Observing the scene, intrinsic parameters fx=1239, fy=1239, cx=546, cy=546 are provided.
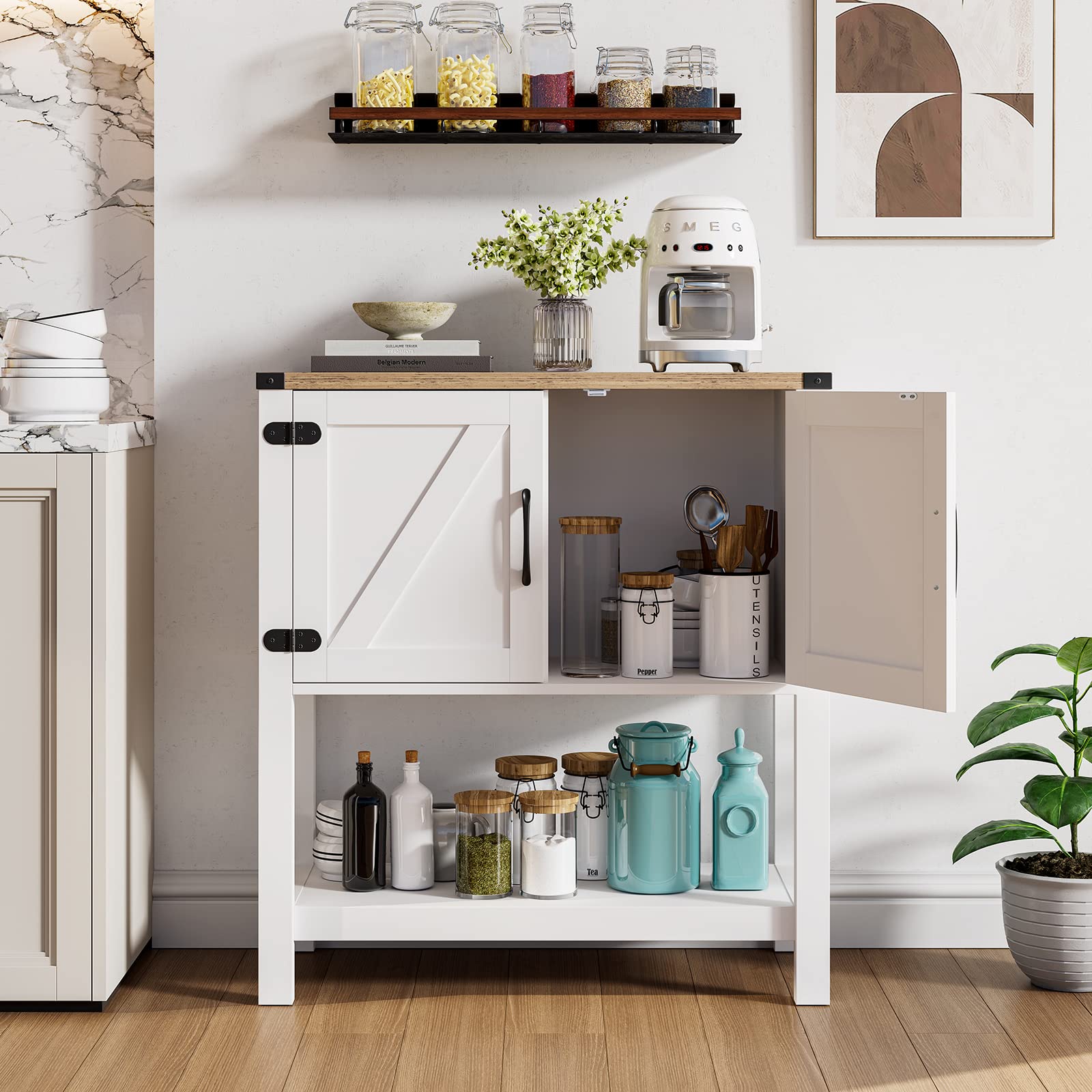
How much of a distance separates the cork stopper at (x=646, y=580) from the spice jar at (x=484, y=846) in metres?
0.48

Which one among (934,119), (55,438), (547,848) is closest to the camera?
(55,438)

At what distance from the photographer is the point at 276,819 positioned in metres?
2.32

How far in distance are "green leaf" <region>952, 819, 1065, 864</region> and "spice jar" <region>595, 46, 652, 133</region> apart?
1.54m

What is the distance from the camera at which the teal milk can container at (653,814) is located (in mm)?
2379

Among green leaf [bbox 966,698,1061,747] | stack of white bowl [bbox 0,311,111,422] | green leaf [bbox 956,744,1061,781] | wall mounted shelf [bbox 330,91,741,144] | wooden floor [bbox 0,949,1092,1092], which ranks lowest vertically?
wooden floor [bbox 0,949,1092,1092]

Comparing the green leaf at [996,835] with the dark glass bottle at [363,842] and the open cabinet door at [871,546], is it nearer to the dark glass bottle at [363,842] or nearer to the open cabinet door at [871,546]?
the open cabinet door at [871,546]

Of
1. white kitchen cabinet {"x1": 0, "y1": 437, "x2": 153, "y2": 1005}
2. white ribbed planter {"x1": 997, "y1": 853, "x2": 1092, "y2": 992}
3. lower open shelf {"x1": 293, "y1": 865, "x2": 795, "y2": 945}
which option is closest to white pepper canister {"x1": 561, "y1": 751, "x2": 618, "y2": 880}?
lower open shelf {"x1": 293, "y1": 865, "x2": 795, "y2": 945}

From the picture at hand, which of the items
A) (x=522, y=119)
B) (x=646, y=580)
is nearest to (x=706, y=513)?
(x=646, y=580)

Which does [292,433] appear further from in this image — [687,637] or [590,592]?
[687,637]

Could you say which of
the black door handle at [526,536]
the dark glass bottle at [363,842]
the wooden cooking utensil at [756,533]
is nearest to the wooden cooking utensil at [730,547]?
the wooden cooking utensil at [756,533]

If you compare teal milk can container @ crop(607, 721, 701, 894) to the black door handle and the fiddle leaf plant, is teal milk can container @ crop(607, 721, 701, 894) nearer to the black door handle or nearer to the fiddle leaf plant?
the black door handle

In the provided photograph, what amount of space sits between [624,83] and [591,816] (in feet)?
4.79

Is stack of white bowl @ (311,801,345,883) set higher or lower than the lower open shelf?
higher

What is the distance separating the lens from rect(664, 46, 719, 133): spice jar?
248cm
